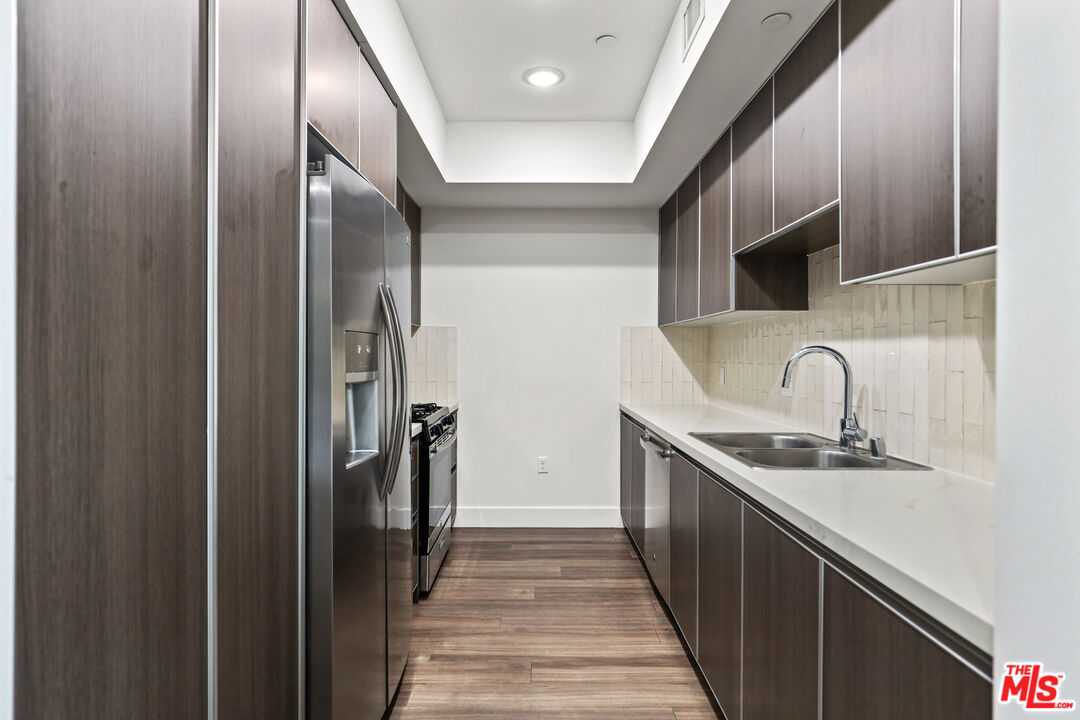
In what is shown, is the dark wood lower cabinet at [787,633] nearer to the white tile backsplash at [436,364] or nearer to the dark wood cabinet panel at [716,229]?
the dark wood cabinet panel at [716,229]

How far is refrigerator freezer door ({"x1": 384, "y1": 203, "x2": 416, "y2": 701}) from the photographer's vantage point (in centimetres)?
184

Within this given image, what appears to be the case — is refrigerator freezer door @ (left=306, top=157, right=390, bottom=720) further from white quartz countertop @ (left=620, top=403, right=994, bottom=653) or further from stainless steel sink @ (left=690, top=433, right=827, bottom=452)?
stainless steel sink @ (left=690, top=433, right=827, bottom=452)

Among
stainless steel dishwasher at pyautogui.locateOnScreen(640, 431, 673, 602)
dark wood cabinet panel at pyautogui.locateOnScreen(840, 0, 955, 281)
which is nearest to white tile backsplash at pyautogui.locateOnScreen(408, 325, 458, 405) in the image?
stainless steel dishwasher at pyautogui.locateOnScreen(640, 431, 673, 602)

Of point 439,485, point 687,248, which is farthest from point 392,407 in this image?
point 687,248

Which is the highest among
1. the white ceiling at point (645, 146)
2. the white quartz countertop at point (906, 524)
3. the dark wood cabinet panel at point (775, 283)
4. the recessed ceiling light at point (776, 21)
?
the white ceiling at point (645, 146)

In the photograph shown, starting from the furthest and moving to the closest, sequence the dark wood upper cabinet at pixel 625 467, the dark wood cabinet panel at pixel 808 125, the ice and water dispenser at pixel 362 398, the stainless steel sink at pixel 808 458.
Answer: the dark wood upper cabinet at pixel 625 467 → the stainless steel sink at pixel 808 458 → the dark wood cabinet panel at pixel 808 125 → the ice and water dispenser at pixel 362 398

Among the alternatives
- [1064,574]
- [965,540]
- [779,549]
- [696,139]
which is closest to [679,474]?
[779,549]

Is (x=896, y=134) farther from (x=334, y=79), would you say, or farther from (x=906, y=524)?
(x=334, y=79)

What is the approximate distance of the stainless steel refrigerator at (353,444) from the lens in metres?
1.41

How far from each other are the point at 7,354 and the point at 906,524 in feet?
4.64

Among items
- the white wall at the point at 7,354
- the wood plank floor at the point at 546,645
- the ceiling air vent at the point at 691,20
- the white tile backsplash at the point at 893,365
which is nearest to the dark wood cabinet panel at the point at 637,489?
the wood plank floor at the point at 546,645

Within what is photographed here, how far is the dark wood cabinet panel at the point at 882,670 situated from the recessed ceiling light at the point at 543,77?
252 cm

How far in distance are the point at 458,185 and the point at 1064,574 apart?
3.32 metres

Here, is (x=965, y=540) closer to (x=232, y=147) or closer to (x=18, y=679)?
(x=18, y=679)
